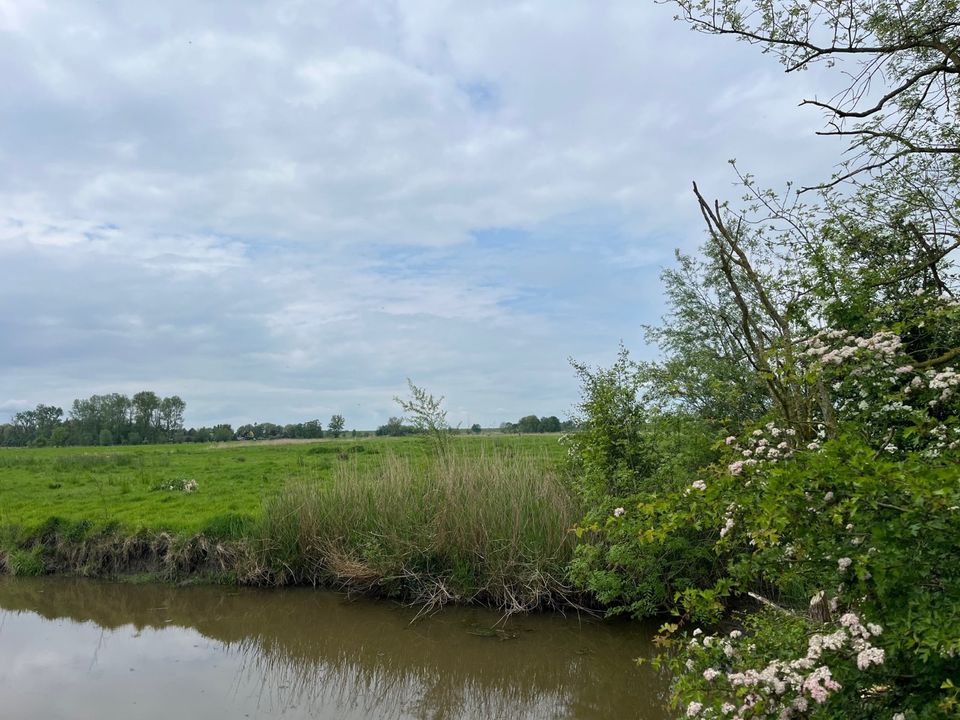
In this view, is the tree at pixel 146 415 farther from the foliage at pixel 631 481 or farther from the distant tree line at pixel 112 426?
the foliage at pixel 631 481

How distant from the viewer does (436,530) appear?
395 inches

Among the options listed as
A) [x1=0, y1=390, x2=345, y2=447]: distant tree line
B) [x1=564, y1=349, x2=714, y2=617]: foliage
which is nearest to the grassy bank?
[x1=564, y1=349, x2=714, y2=617]: foliage

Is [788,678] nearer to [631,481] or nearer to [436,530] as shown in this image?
[631,481]

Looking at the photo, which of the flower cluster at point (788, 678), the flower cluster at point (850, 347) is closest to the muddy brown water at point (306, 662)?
the flower cluster at point (788, 678)

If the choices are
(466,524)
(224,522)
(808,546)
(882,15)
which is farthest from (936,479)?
(224,522)

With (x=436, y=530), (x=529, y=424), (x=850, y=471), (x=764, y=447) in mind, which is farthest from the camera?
(x=529, y=424)

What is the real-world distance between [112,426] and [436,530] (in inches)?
2568

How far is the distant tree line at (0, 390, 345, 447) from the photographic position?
61.9m

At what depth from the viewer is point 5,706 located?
22.2ft

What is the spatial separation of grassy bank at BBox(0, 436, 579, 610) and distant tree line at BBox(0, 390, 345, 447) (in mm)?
44534

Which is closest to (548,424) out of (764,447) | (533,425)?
(533,425)

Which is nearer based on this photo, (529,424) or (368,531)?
(368,531)

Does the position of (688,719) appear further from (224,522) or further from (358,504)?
(224,522)

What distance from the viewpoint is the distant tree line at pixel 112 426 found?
61922 millimetres
